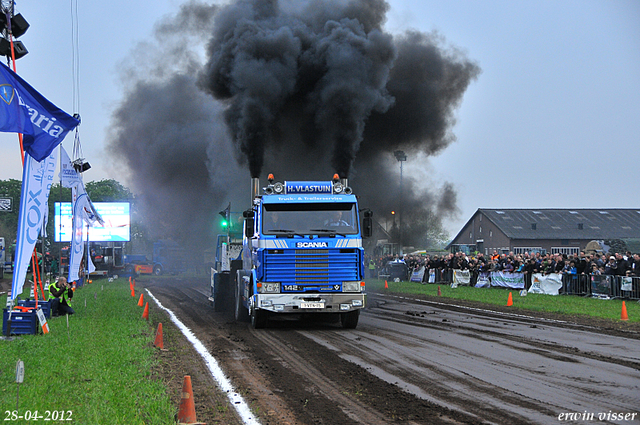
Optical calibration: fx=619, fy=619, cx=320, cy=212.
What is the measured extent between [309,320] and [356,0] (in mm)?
23513

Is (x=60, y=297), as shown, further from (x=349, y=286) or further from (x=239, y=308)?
(x=349, y=286)

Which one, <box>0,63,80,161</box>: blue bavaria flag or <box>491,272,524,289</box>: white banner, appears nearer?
<box>0,63,80,161</box>: blue bavaria flag

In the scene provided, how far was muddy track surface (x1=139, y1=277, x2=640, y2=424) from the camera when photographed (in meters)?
6.41

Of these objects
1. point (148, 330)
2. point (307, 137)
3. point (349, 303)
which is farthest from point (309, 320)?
point (307, 137)

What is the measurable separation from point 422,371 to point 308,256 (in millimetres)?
5053

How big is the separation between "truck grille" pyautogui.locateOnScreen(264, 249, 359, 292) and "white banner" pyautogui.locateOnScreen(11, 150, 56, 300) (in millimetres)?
4564

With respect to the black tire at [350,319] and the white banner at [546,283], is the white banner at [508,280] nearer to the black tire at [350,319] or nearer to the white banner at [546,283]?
the white banner at [546,283]

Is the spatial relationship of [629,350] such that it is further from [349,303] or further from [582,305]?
[582,305]

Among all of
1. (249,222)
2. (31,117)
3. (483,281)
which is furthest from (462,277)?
(31,117)

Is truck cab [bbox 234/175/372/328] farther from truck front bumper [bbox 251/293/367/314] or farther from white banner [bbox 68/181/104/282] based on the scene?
white banner [bbox 68/181/104/282]

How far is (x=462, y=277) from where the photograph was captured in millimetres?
31062

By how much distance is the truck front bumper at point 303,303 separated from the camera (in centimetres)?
1317

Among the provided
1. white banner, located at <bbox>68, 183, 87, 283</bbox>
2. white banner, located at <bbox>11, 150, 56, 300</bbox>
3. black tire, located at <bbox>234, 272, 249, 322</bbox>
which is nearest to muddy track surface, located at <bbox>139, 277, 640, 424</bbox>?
black tire, located at <bbox>234, 272, 249, 322</bbox>

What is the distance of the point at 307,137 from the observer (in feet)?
111
